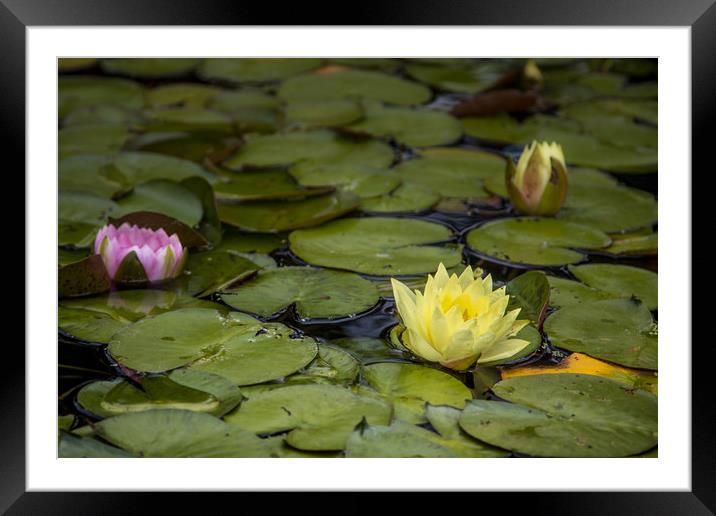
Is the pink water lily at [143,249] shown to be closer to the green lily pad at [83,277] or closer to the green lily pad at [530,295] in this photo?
the green lily pad at [83,277]

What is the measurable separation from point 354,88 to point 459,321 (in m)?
1.90

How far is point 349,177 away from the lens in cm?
273

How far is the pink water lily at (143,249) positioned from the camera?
2125 millimetres

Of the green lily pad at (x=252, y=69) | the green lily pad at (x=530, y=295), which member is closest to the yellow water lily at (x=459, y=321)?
the green lily pad at (x=530, y=295)

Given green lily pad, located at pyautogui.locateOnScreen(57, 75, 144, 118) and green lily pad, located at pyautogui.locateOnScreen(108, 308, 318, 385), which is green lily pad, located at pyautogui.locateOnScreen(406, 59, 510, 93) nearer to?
green lily pad, located at pyautogui.locateOnScreen(57, 75, 144, 118)

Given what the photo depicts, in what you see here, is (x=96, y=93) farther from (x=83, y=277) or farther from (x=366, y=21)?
(x=366, y=21)

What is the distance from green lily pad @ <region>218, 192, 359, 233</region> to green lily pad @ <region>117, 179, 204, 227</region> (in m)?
0.08

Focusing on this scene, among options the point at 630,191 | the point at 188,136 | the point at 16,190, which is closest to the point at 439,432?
the point at 16,190

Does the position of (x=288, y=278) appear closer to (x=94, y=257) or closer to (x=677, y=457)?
(x=94, y=257)

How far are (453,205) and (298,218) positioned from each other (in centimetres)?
43

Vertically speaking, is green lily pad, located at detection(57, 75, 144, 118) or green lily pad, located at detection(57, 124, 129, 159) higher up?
green lily pad, located at detection(57, 75, 144, 118)

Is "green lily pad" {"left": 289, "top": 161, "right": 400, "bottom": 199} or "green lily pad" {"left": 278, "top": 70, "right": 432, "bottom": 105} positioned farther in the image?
"green lily pad" {"left": 278, "top": 70, "right": 432, "bottom": 105}

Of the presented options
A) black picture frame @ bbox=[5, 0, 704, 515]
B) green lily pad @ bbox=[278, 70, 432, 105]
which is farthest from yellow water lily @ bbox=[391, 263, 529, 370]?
green lily pad @ bbox=[278, 70, 432, 105]

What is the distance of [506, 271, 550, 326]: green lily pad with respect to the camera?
6.46ft
